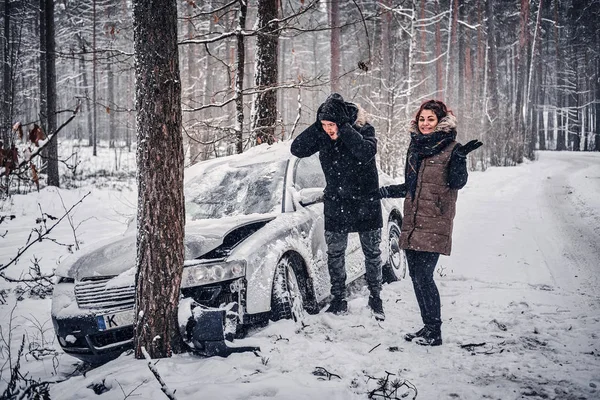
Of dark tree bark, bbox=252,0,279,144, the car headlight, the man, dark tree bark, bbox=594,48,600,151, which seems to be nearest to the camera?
the car headlight

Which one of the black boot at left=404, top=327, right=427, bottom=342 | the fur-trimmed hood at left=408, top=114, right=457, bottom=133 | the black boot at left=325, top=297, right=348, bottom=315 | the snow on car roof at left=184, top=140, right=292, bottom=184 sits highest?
the fur-trimmed hood at left=408, top=114, right=457, bottom=133

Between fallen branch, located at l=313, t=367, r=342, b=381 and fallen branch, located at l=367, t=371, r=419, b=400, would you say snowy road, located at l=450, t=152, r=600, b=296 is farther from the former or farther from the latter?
fallen branch, located at l=313, t=367, r=342, b=381

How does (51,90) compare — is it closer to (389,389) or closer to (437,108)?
(437,108)

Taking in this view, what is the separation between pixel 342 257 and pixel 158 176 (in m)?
1.92

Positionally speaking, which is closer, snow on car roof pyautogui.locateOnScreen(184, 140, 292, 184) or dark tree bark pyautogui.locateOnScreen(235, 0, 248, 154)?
snow on car roof pyautogui.locateOnScreen(184, 140, 292, 184)

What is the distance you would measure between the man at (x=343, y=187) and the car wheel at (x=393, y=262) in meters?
1.18

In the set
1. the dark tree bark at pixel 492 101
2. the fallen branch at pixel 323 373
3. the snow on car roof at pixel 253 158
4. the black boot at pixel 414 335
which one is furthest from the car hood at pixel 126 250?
the dark tree bark at pixel 492 101

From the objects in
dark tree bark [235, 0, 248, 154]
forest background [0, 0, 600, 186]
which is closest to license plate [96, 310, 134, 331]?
forest background [0, 0, 600, 186]

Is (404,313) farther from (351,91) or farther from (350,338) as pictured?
(351,91)

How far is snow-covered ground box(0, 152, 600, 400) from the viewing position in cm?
237

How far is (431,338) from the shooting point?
10.2 ft

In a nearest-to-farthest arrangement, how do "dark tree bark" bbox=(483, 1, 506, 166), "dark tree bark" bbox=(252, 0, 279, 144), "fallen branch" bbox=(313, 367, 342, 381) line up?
1. "fallen branch" bbox=(313, 367, 342, 381)
2. "dark tree bark" bbox=(252, 0, 279, 144)
3. "dark tree bark" bbox=(483, 1, 506, 166)

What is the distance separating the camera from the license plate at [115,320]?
109 inches

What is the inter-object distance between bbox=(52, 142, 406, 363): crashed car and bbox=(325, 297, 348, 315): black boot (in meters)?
0.13
